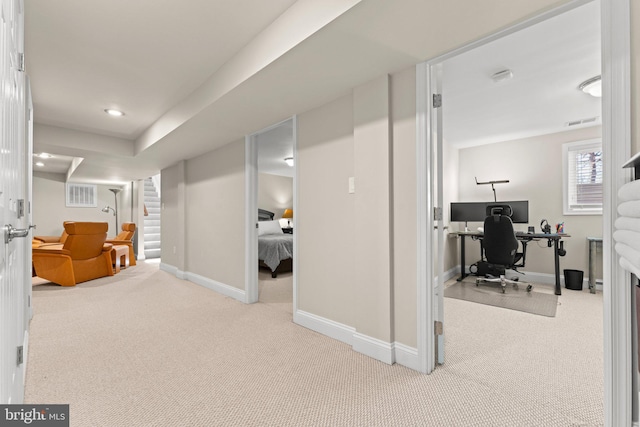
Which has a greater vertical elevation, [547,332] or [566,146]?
[566,146]

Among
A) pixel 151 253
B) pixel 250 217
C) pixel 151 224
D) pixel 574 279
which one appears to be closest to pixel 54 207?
pixel 151 224

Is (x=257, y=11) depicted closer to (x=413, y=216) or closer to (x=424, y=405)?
(x=413, y=216)

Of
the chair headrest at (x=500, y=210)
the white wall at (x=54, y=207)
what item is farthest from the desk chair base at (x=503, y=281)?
the white wall at (x=54, y=207)

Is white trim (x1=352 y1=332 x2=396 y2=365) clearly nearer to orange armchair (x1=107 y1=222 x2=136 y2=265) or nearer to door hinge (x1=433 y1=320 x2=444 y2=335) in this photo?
door hinge (x1=433 y1=320 x2=444 y2=335)

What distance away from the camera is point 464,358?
7.03 feet

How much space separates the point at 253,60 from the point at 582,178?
15.7 feet

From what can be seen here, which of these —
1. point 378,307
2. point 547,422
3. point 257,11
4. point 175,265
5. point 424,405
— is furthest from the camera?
point 175,265

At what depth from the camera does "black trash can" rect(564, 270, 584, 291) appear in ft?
13.2

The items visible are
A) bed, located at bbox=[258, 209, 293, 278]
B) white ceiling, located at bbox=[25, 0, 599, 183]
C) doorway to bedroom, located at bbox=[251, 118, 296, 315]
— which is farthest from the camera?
bed, located at bbox=[258, 209, 293, 278]

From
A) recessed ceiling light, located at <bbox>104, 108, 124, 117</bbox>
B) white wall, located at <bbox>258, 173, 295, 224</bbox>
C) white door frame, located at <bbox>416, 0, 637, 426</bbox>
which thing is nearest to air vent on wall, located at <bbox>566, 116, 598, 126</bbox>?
white door frame, located at <bbox>416, 0, 637, 426</bbox>

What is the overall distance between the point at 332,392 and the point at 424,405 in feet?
1.63

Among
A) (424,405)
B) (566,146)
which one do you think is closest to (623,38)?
(424,405)

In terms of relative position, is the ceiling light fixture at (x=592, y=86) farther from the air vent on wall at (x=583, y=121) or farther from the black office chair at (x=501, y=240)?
the black office chair at (x=501, y=240)

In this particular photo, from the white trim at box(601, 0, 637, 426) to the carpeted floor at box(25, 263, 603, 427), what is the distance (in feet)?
1.65
